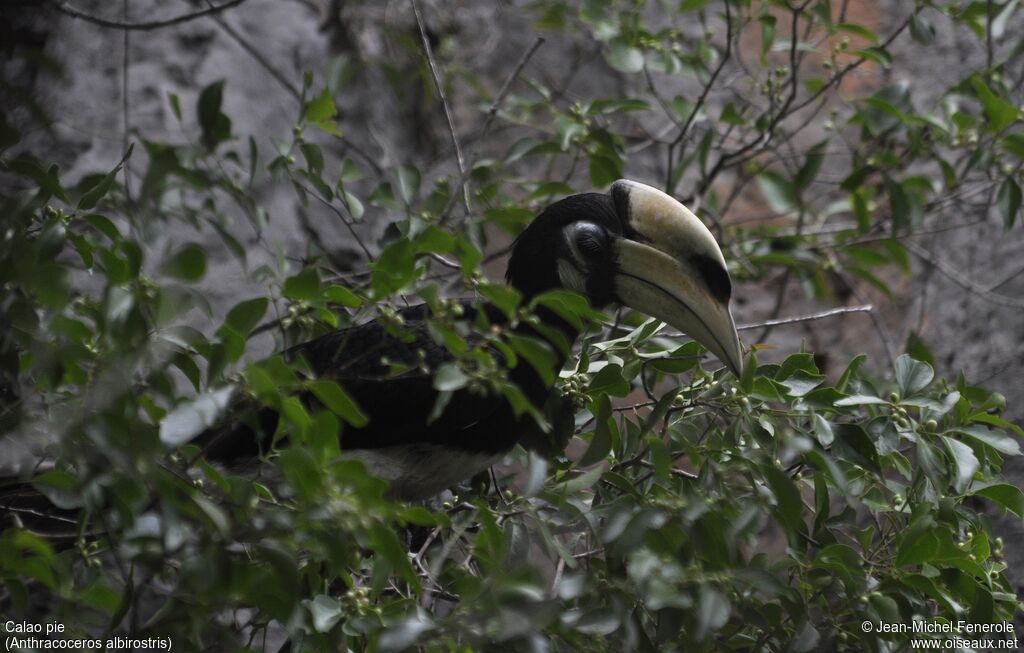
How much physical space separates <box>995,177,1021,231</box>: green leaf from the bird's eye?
875 millimetres

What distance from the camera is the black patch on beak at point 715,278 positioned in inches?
66.2

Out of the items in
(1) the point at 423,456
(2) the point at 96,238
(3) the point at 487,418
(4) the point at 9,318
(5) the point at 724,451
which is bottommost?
(1) the point at 423,456

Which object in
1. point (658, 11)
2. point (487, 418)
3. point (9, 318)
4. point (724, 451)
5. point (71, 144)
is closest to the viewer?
point (9, 318)

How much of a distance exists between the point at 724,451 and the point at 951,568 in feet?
1.13

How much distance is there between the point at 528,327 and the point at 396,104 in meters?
2.11

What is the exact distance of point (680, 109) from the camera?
241 cm

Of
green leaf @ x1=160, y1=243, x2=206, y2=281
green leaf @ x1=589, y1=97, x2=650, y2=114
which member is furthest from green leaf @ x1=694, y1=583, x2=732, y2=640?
green leaf @ x1=589, y1=97, x2=650, y2=114

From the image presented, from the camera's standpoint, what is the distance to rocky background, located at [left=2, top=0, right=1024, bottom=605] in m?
2.82

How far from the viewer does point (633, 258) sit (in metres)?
1.79

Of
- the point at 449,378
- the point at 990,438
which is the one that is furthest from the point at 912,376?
the point at 449,378

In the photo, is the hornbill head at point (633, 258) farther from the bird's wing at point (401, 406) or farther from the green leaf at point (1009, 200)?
the green leaf at point (1009, 200)

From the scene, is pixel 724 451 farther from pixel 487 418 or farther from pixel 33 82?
pixel 33 82

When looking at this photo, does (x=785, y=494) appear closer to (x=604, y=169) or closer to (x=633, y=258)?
(x=633, y=258)

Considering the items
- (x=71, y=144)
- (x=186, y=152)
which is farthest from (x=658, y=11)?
(x=186, y=152)
